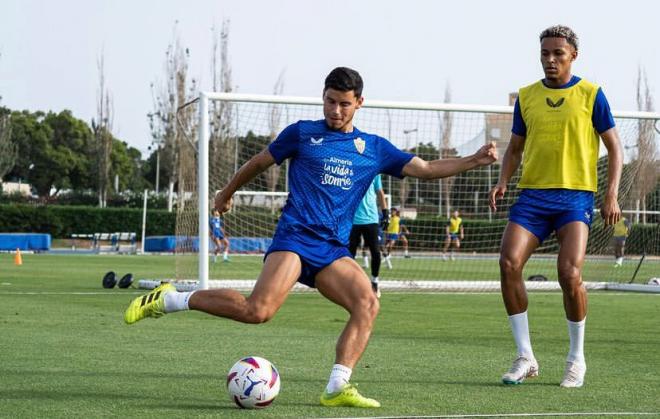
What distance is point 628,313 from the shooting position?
14.3 metres

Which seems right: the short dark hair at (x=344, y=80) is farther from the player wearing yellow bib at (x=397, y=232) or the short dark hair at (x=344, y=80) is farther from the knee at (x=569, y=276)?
the player wearing yellow bib at (x=397, y=232)

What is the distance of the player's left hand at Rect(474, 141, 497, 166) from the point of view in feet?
21.6

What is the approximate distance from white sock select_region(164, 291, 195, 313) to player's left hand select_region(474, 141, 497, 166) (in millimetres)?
1815

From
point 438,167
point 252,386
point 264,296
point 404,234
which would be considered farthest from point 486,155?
point 404,234

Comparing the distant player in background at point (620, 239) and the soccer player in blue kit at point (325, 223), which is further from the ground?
the soccer player in blue kit at point (325, 223)

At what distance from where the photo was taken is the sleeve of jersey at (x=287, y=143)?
258 inches

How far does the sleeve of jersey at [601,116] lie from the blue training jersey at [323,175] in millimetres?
1756

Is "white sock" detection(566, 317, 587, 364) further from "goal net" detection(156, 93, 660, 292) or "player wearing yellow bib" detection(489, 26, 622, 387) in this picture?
"goal net" detection(156, 93, 660, 292)

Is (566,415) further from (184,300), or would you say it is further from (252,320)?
(184,300)

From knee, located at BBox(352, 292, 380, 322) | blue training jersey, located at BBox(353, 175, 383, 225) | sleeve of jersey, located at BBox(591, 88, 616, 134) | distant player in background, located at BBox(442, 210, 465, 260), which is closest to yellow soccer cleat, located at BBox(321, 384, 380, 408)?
knee, located at BBox(352, 292, 380, 322)

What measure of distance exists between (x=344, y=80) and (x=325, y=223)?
81 centimetres

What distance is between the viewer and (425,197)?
2538 cm

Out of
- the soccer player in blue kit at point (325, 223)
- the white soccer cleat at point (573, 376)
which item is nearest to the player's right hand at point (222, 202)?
→ the soccer player in blue kit at point (325, 223)

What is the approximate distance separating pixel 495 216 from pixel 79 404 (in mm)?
20575
